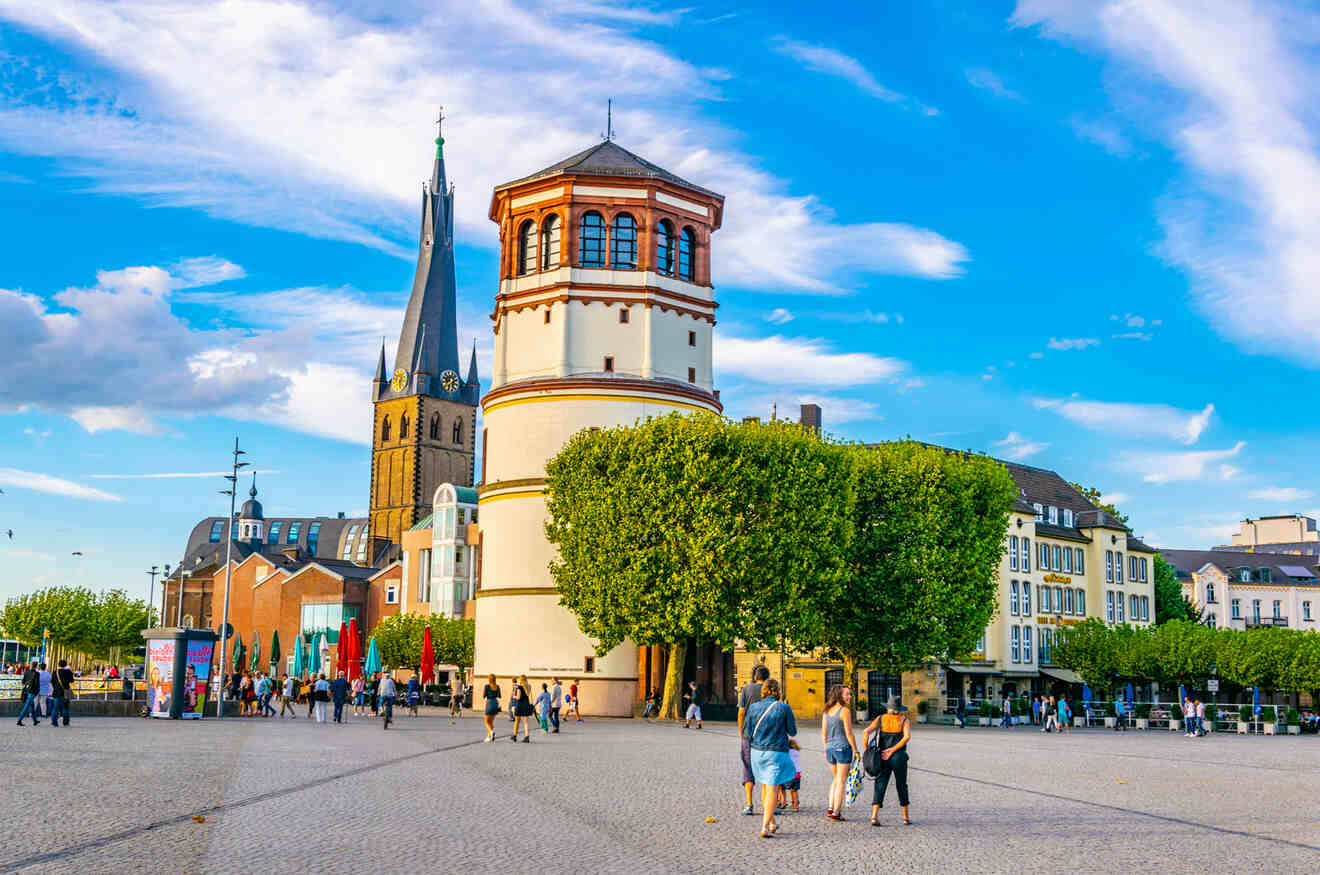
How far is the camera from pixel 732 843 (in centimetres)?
1475

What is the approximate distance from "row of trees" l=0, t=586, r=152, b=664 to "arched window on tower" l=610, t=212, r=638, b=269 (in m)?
63.7

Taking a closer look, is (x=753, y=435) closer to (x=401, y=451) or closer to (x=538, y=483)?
(x=538, y=483)

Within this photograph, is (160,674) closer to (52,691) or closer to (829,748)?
(52,691)

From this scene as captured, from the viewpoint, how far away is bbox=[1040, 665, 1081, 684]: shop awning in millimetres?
78562

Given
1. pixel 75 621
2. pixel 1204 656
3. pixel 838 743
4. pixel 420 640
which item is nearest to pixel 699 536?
pixel 838 743

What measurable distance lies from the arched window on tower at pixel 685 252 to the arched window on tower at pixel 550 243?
557 centimetres

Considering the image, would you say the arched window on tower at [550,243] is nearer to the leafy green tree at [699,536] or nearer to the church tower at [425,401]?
the leafy green tree at [699,536]

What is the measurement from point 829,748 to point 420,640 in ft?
250

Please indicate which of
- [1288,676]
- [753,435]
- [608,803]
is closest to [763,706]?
[608,803]

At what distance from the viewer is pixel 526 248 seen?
61562 millimetres

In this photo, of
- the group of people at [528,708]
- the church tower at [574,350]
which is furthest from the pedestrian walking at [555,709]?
the church tower at [574,350]

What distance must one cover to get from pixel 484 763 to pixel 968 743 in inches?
706

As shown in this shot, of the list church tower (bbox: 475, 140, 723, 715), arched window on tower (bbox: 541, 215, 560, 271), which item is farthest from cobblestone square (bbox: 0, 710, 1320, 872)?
arched window on tower (bbox: 541, 215, 560, 271)

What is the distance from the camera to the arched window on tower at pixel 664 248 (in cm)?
6025
